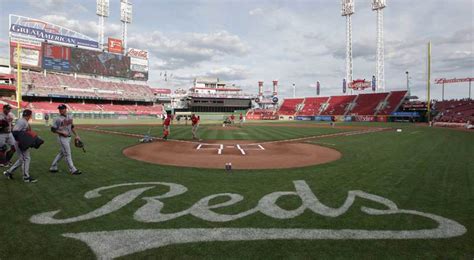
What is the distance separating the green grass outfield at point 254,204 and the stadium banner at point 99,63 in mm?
74078

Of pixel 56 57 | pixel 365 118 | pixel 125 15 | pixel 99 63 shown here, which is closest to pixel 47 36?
pixel 56 57

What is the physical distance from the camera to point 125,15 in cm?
8206

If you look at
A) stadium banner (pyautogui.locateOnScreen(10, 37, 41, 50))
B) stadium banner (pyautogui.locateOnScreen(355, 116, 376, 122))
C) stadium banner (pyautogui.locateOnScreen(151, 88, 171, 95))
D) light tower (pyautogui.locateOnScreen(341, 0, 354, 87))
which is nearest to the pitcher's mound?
stadium banner (pyautogui.locateOnScreen(355, 116, 376, 122))

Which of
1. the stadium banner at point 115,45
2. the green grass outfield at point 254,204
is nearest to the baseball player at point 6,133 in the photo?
the green grass outfield at point 254,204

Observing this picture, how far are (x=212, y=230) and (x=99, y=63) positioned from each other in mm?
85537

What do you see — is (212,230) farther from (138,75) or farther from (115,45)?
(138,75)

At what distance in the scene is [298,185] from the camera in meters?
7.75

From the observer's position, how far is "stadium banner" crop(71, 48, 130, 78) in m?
73.6

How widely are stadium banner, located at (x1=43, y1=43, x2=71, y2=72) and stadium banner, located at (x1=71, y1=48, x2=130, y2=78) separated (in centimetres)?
120

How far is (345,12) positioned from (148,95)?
63976 millimetres

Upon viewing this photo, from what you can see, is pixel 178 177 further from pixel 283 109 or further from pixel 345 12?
pixel 283 109

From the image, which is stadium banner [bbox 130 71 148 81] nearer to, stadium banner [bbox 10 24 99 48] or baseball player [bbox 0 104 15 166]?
stadium banner [bbox 10 24 99 48]

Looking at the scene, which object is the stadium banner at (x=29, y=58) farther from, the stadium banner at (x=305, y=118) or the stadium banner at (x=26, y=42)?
the stadium banner at (x=305, y=118)

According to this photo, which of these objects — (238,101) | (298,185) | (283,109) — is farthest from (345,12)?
(298,185)
